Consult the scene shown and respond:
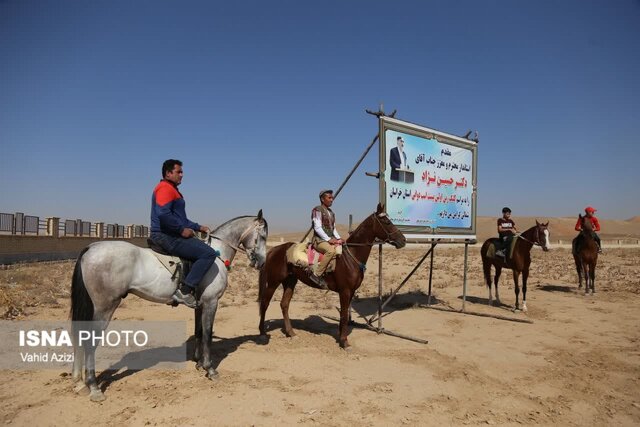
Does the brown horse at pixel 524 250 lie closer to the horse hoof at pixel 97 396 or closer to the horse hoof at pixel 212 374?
the horse hoof at pixel 212 374

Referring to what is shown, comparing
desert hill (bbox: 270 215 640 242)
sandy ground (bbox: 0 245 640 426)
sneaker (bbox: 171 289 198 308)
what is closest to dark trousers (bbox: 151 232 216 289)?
sneaker (bbox: 171 289 198 308)

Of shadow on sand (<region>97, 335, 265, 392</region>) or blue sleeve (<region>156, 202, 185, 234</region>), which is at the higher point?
blue sleeve (<region>156, 202, 185, 234</region>)

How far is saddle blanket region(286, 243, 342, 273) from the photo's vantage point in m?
8.24

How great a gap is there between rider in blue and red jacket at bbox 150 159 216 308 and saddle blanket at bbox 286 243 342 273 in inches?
105

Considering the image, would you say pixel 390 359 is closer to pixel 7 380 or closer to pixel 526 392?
pixel 526 392

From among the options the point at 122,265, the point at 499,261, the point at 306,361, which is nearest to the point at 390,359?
the point at 306,361

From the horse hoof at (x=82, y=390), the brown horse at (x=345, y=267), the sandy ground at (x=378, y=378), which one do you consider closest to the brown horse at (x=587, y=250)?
the sandy ground at (x=378, y=378)

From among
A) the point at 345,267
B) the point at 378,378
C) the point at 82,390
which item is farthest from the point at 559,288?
the point at 82,390

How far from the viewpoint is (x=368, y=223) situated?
8.91m

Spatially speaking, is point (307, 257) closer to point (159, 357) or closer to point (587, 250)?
point (159, 357)

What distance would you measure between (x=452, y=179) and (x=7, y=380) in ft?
36.4

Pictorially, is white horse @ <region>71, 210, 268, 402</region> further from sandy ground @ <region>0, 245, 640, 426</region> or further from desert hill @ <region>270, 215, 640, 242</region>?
desert hill @ <region>270, 215, 640, 242</region>

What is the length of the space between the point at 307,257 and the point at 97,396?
4.52m

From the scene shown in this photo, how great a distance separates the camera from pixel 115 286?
17.7ft
